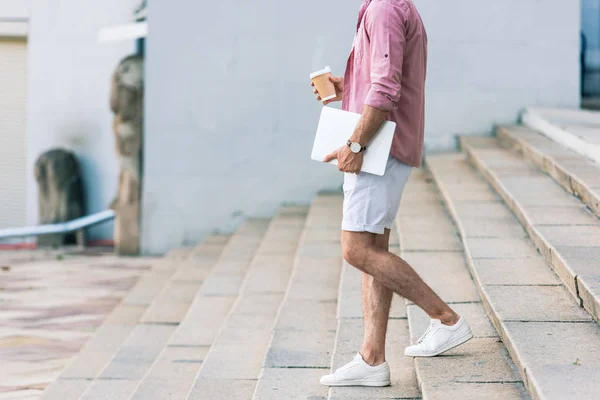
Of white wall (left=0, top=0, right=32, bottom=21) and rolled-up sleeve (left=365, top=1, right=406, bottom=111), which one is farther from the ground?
white wall (left=0, top=0, right=32, bottom=21)

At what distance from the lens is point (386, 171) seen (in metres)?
3.13

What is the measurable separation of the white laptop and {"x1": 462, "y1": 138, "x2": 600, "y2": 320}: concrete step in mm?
959

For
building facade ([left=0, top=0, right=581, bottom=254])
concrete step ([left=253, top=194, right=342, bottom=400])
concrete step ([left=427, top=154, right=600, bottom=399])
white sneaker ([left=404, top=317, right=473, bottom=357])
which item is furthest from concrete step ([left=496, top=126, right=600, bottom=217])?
white sneaker ([left=404, top=317, right=473, bottom=357])

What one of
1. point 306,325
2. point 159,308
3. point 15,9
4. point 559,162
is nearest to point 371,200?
point 306,325

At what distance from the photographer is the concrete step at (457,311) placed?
9.75ft

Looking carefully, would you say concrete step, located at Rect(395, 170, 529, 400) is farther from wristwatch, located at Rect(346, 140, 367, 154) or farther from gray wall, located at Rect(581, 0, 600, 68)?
gray wall, located at Rect(581, 0, 600, 68)

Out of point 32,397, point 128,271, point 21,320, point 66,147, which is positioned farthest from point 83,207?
point 32,397

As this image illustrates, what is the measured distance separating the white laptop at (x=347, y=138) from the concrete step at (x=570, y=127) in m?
2.77

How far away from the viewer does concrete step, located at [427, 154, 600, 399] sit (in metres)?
2.75

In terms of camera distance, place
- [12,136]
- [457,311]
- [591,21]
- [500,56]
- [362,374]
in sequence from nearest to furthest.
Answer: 1. [362,374]
2. [457,311]
3. [500,56]
4. [591,21]
5. [12,136]

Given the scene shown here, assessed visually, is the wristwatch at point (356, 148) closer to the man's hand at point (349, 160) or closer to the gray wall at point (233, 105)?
the man's hand at point (349, 160)

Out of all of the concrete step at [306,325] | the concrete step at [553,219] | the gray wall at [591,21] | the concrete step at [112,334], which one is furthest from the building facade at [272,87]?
the gray wall at [591,21]

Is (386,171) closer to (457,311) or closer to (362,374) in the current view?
(362,374)

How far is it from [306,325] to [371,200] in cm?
141
